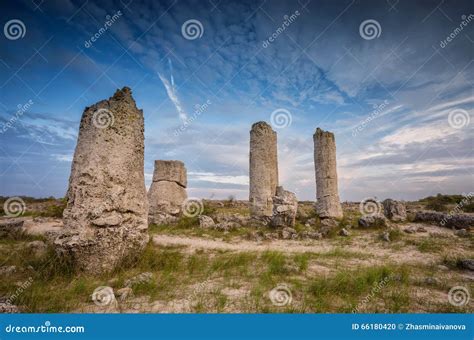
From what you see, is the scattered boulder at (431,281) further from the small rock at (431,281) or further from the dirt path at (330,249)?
the dirt path at (330,249)

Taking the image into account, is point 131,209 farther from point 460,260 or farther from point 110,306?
point 460,260

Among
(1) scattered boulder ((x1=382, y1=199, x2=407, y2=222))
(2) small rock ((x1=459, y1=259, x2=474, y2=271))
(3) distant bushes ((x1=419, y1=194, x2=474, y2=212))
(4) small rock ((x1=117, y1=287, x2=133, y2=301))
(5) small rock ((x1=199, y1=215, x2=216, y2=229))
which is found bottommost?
(4) small rock ((x1=117, y1=287, x2=133, y2=301))

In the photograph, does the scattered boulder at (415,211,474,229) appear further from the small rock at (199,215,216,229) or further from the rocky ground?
the small rock at (199,215,216,229)

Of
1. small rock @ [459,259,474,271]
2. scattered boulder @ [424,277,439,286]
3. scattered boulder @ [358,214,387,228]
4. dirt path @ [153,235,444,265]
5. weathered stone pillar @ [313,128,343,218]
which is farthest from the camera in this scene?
weathered stone pillar @ [313,128,343,218]

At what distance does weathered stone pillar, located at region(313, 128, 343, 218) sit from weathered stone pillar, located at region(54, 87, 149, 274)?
35.0 ft

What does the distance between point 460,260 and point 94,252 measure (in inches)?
274

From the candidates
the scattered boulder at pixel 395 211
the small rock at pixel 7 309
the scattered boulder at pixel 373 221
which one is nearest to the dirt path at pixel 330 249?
the scattered boulder at pixel 373 221

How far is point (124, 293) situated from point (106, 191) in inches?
79.1

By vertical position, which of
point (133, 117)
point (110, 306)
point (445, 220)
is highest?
point (133, 117)

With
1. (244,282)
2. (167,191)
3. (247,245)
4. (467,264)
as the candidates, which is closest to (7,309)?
(244,282)

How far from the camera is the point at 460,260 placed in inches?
210

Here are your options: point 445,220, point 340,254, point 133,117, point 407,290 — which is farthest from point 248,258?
point 445,220

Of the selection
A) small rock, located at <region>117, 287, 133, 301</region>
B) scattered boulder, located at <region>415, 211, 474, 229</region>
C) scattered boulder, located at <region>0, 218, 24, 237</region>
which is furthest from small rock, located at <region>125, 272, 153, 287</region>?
scattered boulder, located at <region>415, 211, 474, 229</region>

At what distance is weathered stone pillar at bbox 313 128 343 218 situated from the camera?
13828 millimetres
